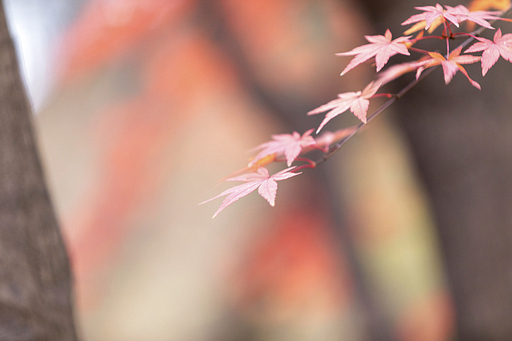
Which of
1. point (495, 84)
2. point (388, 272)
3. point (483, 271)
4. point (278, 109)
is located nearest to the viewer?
point (495, 84)

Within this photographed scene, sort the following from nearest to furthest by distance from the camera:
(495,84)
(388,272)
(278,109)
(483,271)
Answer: (495,84), (483,271), (278,109), (388,272)

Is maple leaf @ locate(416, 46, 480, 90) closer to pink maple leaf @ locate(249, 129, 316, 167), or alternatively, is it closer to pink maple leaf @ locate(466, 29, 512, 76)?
pink maple leaf @ locate(466, 29, 512, 76)

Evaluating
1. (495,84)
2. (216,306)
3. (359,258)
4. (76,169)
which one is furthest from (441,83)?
(76,169)

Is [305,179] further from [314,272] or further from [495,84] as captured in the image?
[495,84]

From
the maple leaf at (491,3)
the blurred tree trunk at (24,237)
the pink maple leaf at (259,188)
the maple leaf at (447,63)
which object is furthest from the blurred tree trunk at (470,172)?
the blurred tree trunk at (24,237)

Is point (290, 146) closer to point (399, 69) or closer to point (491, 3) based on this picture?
point (399, 69)

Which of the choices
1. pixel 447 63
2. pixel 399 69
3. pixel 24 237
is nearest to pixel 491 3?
pixel 399 69

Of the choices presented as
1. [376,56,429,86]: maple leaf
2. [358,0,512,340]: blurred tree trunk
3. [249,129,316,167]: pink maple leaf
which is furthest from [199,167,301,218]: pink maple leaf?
[358,0,512,340]: blurred tree trunk
